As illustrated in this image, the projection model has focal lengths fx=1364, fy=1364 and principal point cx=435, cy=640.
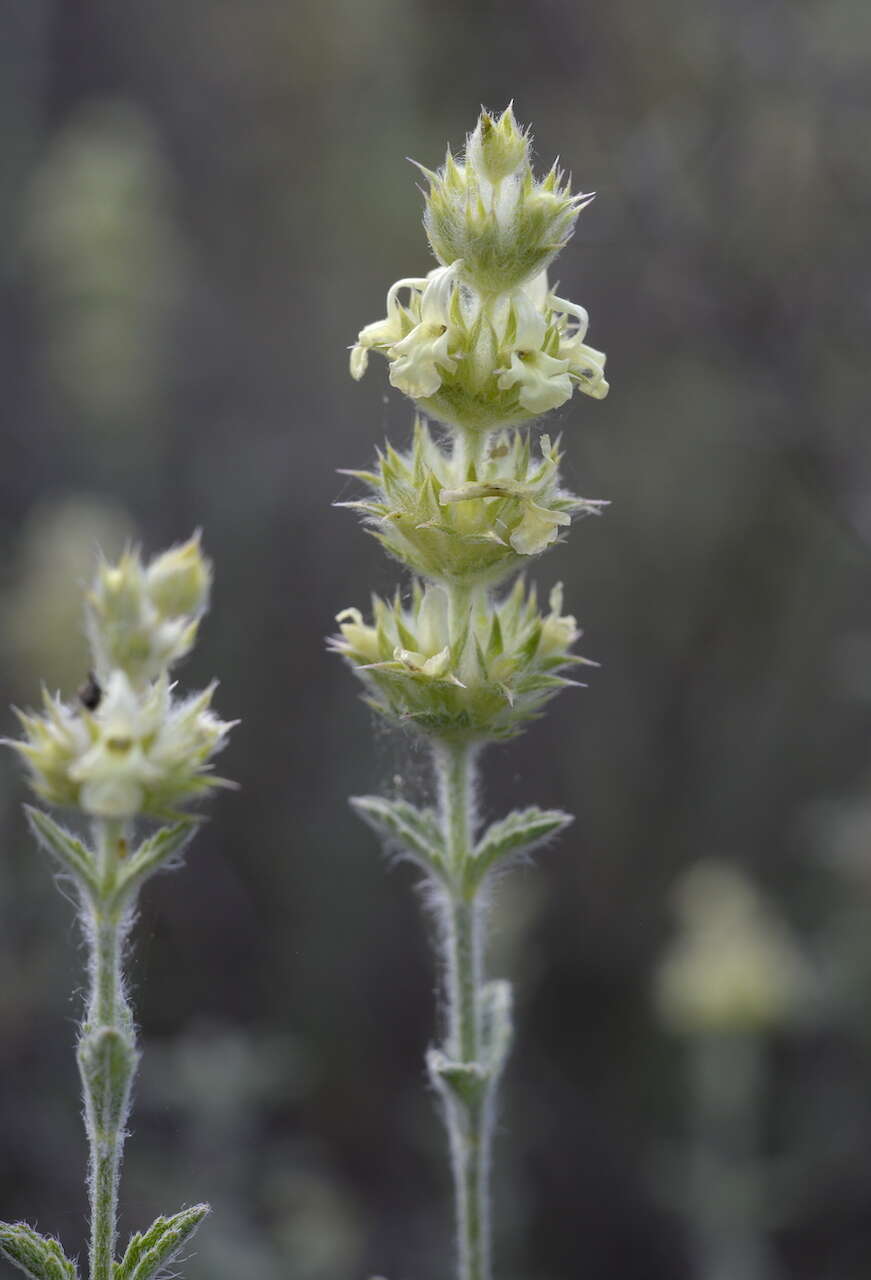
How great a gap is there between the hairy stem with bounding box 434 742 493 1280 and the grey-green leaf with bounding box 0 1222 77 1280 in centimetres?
85

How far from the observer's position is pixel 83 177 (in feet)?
29.3

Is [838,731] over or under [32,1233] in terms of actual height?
over

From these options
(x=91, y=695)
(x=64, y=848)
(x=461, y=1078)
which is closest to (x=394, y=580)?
(x=461, y=1078)

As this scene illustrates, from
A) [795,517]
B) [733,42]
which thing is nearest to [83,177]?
[733,42]

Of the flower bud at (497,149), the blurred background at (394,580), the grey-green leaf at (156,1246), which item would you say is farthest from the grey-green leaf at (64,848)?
→ the flower bud at (497,149)

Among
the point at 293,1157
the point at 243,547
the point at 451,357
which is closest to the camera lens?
the point at 451,357

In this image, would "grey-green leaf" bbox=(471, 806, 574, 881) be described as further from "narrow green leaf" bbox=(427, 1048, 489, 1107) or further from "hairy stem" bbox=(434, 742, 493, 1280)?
"narrow green leaf" bbox=(427, 1048, 489, 1107)

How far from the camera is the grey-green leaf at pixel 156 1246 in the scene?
7.82ft

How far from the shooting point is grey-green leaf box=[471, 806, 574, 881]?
2.79 meters

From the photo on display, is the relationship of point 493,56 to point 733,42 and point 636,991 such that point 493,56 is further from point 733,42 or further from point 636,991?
point 636,991

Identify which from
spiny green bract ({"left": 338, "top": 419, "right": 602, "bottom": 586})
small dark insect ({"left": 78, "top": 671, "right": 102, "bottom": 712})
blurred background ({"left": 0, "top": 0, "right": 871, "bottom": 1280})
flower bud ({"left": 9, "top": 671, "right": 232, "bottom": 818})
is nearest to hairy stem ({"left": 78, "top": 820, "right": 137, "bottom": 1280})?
flower bud ({"left": 9, "top": 671, "right": 232, "bottom": 818})

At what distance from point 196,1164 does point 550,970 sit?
8.41 ft

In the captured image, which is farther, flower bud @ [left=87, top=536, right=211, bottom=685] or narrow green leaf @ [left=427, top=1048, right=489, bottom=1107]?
narrow green leaf @ [left=427, top=1048, right=489, bottom=1107]

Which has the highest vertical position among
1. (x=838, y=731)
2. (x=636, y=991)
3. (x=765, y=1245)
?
(x=838, y=731)
